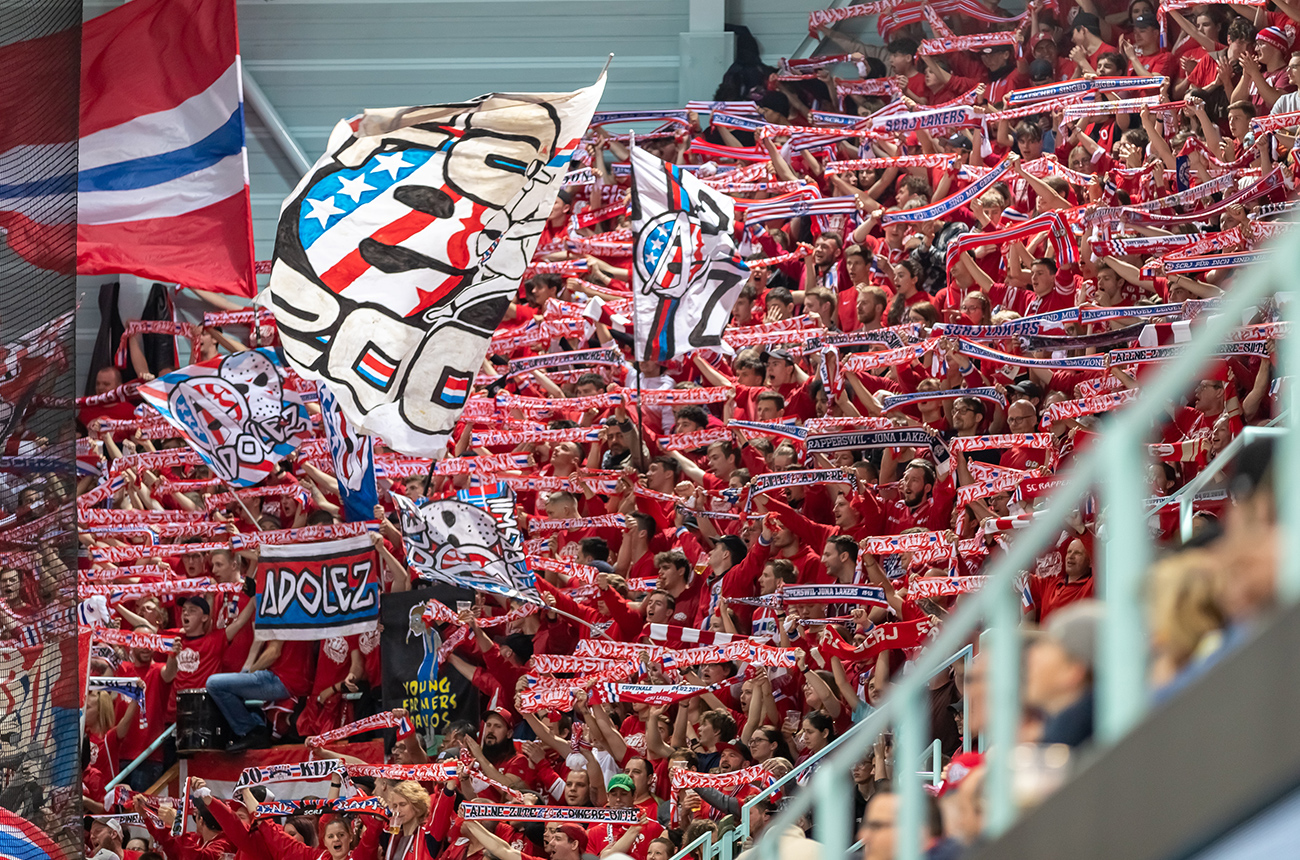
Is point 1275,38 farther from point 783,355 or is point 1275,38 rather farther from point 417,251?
point 417,251

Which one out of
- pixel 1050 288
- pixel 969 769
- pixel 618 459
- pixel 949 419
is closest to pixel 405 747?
pixel 618 459

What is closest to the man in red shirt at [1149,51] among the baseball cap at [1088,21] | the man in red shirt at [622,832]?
the baseball cap at [1088,21]

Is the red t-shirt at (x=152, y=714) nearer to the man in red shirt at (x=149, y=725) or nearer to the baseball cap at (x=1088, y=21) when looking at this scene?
the man in red shirt at (x=149, y=725)

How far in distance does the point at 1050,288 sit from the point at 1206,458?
7.44 feet

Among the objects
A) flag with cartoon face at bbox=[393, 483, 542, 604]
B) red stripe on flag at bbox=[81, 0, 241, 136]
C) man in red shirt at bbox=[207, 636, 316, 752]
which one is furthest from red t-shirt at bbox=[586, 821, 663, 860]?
red stripe on flag at bbox=[81, 0, 241, 136]

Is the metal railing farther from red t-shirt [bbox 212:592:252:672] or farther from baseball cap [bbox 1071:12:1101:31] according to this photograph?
baseball cap [bbox 1071:12:1101:31]

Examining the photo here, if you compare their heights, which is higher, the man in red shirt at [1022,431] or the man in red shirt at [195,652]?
the man in red shirt at [1022,431]

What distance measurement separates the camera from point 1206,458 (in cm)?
793

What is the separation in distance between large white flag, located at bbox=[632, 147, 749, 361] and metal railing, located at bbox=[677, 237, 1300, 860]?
6780 millimetres

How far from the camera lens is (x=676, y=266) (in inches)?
415

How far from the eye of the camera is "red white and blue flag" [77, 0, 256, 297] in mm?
10906

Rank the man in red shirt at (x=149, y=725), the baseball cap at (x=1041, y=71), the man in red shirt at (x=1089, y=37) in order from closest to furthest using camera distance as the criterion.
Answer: the man in red shirt at (x=149, y=725), the man in red shirt at (x=1089, y=37), the baseball cap at (x=1041, y=71)

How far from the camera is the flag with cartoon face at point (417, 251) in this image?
335 inches

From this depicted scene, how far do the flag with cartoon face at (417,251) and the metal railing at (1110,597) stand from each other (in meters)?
5.04
